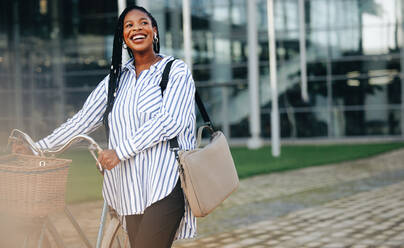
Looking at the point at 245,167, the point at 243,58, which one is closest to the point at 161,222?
the point at 245,167

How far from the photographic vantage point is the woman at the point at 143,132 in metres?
2.85

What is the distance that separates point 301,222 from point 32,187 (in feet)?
16.7

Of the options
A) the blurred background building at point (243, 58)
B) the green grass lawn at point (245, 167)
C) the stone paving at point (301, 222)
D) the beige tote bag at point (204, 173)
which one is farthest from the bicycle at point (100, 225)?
the blurred background building at point (243, 58)

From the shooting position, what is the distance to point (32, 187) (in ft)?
9.39

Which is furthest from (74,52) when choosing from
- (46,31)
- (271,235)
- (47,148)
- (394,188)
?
(47,148)

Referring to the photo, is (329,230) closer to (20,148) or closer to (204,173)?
(204,173)

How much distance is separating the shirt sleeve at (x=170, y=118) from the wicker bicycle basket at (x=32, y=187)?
13.9 inches

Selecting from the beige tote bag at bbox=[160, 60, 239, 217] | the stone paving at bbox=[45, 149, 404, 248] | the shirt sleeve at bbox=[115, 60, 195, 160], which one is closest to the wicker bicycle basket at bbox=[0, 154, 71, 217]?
the shirt sleeve at bbox=[115, 60, 195, 160]

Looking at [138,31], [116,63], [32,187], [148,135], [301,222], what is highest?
[138,31]

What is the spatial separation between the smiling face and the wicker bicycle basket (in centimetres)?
68

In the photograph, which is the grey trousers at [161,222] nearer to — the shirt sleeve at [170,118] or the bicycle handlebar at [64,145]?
the shirt sleeve at [170,118]

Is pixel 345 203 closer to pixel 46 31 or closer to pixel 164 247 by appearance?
pixel 164 247

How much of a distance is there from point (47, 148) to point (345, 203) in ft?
21.4

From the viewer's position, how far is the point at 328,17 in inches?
1147
